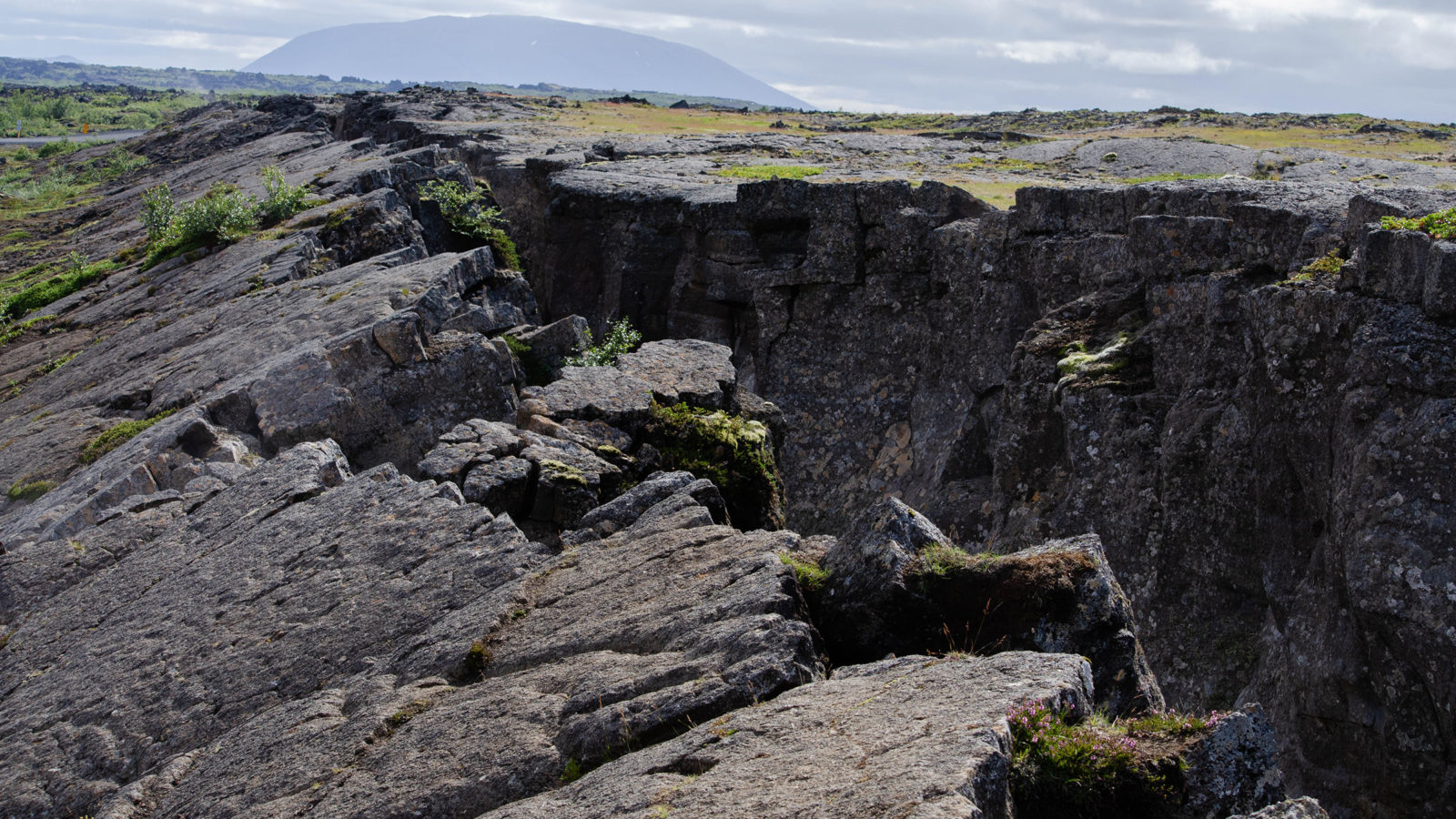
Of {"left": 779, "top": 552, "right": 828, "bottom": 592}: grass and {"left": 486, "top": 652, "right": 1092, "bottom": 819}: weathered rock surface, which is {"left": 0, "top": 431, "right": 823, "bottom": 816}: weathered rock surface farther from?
{"left": 486, "top": 652, "right": 1092, "bottom": 819}: weathered rock surface

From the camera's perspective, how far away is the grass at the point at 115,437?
15930 mm

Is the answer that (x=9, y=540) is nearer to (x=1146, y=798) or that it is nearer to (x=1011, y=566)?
(x=1011, y=566)

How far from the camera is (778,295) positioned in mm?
23969

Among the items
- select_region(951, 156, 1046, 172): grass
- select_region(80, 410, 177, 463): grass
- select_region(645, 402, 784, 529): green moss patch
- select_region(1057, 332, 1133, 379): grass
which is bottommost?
select_region(80, 410, 177, 463): grass

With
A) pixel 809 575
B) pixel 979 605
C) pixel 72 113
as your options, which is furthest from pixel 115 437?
pixel 72 113

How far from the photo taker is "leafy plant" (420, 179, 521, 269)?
91.5ft

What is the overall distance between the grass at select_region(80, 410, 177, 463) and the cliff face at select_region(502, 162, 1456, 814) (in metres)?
12.7

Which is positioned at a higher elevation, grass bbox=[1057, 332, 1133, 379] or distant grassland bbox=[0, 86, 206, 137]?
distant grassland bbox=[0, 86, 206, 137]

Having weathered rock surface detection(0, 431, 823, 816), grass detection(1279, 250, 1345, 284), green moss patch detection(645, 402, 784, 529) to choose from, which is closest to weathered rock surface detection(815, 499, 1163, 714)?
weathered rock surface detection(0, 431, 823, 816)

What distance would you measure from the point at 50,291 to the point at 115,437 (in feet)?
67.5

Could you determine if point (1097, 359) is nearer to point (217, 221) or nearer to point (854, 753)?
point (854, 753)

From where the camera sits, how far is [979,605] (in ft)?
25.6

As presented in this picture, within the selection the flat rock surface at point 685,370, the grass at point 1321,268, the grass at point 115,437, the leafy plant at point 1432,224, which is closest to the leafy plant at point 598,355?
the flat rock surface at point 685,370

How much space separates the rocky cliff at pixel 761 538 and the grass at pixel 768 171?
720 centimetres
